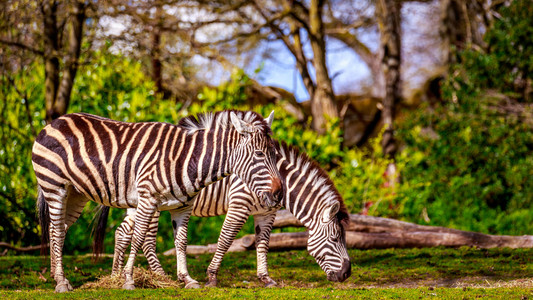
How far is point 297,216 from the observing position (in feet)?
23.2

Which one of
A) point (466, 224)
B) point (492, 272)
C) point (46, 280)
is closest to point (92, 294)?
point (46, 280)

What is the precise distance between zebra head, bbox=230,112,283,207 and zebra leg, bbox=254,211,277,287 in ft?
3.59

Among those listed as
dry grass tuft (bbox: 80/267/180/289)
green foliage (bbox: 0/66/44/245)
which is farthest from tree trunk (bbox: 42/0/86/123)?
dry grass tuft (bbox: 80/267/180/289)

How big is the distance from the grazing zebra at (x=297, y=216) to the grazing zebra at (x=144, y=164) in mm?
519

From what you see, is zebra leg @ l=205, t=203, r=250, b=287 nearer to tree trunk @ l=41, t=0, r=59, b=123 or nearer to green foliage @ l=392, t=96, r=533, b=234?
tree trunk @ l=41, t=0, r=59, b=123

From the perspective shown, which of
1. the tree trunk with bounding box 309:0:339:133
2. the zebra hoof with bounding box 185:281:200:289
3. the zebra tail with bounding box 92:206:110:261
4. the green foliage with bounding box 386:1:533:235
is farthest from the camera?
the tree trunk with bounding box 309:0:339:133

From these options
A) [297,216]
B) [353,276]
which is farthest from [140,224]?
[353,276]

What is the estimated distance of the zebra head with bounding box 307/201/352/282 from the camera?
6.75 m

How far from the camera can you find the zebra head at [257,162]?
6.21 meters

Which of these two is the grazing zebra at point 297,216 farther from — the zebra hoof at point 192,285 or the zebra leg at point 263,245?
the zebra hoof at point 192,285

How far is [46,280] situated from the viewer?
25.2 feet

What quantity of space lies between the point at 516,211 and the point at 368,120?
890 cm

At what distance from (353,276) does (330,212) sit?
4.97 feet

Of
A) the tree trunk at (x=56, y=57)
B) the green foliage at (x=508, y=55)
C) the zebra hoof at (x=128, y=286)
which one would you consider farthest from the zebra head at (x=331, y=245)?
the green foliage at (x=508, y=55)
